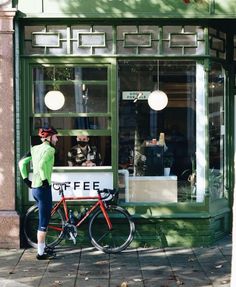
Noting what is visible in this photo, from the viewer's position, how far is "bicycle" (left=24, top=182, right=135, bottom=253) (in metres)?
9.62

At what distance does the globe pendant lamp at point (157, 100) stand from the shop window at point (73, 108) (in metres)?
0.73

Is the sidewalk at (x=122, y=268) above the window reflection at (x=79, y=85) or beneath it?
beneath

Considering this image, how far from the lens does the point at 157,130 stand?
33.3 ft

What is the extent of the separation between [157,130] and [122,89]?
2.89ft

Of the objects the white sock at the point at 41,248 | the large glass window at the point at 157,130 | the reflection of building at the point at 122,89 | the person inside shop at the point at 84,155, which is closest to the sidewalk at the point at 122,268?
the white sock at the point at 41,248

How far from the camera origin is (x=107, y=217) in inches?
379

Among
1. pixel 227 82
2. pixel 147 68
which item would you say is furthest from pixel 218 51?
pixel 147 68

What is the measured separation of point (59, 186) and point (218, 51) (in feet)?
11.4

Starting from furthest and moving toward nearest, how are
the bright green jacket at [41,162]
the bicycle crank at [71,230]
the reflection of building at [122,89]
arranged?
1. the reflection of building at [122,89]
2. the bicycle crank at [71,230]
3. the bright green jacket at [41,162]

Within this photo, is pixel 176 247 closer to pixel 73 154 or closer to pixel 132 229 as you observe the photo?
pixel 132 229

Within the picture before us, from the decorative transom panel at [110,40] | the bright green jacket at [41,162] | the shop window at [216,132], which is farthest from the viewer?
the shop window at [216,132]

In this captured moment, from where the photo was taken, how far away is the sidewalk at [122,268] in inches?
311

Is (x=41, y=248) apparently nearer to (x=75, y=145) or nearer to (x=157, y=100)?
(x=75, y=145)

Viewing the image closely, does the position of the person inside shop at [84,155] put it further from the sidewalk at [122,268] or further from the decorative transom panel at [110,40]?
the decorative transom panel at [110,40]
